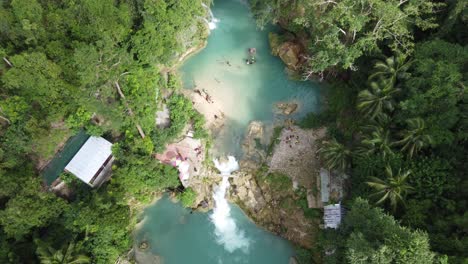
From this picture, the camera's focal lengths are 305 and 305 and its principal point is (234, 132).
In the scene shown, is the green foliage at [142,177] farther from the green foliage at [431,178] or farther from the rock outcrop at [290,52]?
the green foliage at [431,178]

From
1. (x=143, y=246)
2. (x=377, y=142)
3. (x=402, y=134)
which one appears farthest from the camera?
(x=143, y=246)

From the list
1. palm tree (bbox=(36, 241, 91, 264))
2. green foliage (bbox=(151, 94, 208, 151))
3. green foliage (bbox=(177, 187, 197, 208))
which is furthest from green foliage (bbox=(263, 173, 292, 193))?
palm tree (bbox=(36, 241, 91, 264))

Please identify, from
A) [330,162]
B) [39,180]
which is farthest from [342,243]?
[39,180]

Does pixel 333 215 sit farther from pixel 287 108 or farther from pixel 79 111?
pixel 79 111

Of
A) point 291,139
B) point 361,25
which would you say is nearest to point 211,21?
point 291,139

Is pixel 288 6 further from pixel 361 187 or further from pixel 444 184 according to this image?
pixel 444 184

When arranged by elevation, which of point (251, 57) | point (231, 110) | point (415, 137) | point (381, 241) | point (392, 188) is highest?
point (251, 57)

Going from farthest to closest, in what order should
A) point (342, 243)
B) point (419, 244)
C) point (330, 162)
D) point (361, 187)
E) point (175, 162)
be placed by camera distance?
1. point (175, 162)
2. point (330, 162)
3. point (361, 187)
4. point (342, 243)
5. point (419, 244)
